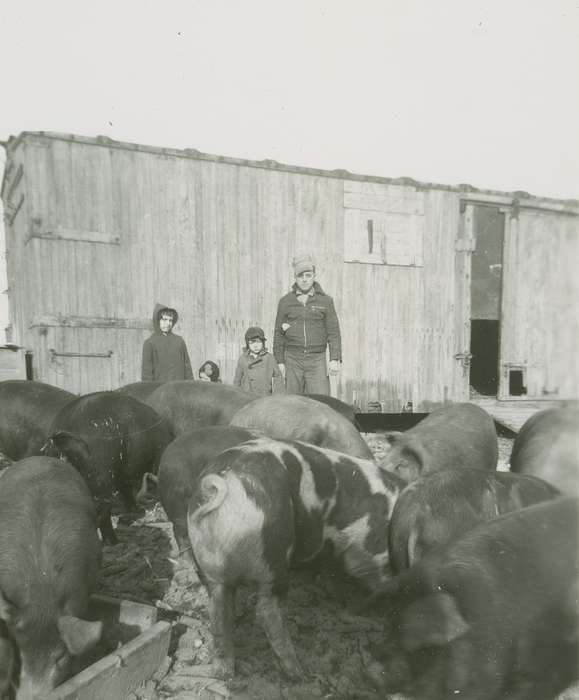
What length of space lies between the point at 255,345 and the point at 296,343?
0.68 m

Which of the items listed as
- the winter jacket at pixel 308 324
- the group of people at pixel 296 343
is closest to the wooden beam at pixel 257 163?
the group of people at pixel 296 343

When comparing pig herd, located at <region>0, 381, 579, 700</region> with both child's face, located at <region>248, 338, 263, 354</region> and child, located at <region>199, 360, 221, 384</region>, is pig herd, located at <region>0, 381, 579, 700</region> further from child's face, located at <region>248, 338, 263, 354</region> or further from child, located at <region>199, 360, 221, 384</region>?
child, located at <region>199, 360, 221, 384</region>

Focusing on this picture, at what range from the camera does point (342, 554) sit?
318cm

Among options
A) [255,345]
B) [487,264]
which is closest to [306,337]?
[255,345]

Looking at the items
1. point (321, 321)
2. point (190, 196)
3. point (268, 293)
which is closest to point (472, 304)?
point (268, 293)

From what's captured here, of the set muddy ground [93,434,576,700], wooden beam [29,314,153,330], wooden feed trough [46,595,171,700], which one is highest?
wooden beam [29,314,153,330]

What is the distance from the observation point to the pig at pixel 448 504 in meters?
2.92

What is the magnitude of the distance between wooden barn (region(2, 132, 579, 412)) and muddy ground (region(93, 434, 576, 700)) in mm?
4076

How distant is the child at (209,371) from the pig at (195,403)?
206cm

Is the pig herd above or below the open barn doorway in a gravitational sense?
below

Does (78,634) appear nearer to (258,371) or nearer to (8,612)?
(8,612)

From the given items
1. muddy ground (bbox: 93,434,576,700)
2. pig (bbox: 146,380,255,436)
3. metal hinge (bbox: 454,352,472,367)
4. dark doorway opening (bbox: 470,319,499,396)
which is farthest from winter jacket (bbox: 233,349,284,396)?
dark doorway opening (bbox: 470,319,499,396)

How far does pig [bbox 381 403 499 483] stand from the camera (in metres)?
4.56

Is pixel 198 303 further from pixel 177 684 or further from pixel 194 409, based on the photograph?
pixel 177 684
